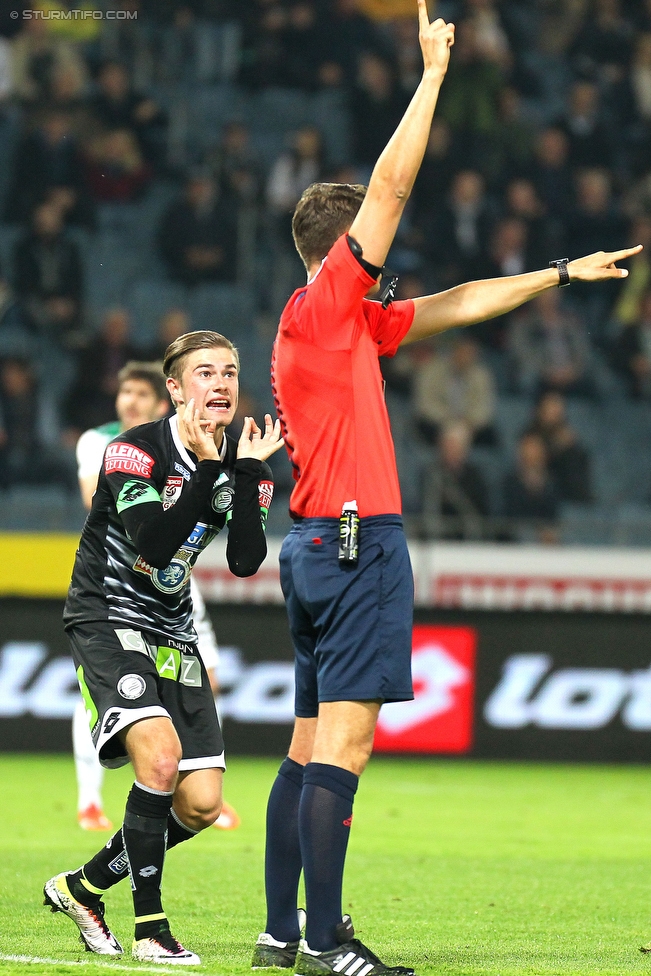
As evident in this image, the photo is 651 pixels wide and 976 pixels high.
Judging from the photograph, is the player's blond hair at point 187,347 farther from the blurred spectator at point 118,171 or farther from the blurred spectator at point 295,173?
the blurred spectator at point 118,171

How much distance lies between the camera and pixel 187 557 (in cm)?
497

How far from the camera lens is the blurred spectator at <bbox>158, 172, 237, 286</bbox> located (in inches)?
655

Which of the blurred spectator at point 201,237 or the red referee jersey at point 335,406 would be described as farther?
the blurred spectator at point 201,237

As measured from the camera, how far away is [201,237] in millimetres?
16734

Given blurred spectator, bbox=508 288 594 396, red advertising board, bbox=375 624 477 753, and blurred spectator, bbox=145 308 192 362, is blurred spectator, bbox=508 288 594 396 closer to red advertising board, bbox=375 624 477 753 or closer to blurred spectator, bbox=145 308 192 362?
blurred spectator, bbox=145 308 192 362

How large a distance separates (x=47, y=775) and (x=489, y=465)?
6334mm

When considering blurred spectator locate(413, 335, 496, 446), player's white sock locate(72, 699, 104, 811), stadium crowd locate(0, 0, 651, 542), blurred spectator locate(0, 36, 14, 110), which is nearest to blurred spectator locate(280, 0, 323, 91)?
stadium crowd locate(0, 0, 651, 542)

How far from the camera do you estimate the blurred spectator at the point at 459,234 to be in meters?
16.7

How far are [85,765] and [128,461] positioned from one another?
3608 mm

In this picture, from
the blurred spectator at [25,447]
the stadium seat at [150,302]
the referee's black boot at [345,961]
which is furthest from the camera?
the stadium seat at [150,302]

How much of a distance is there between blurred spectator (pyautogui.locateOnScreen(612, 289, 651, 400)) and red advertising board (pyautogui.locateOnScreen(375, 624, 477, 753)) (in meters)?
6.06

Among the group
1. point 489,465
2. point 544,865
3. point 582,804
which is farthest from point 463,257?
point 544,865

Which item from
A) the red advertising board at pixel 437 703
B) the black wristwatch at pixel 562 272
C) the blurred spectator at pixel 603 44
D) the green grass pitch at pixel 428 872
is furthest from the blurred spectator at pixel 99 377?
the black wristwatch at pixel 562 272

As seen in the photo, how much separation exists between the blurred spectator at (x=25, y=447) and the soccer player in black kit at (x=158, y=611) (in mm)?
9487
